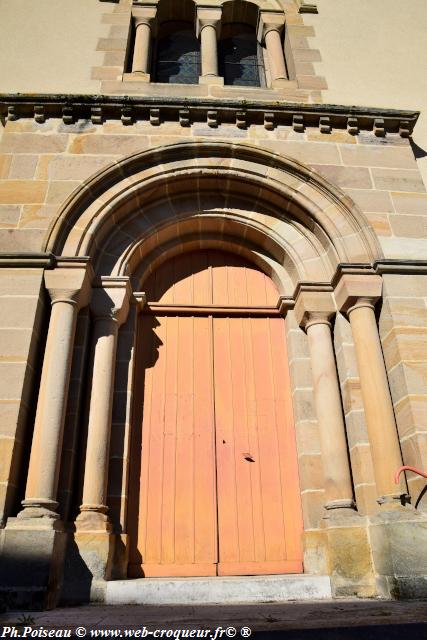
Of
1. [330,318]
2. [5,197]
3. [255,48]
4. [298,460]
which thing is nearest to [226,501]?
[298,460]

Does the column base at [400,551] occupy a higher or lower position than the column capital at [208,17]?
lower

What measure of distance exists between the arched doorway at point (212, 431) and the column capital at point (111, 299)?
51 centimetres

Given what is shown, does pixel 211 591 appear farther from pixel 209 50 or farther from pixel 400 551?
pixel 209 50

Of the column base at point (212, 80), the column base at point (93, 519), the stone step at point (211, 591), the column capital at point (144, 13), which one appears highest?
the column capital at point (144, 13)

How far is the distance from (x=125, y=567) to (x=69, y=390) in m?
1.52

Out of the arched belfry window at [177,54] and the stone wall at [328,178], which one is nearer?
the stone wall at [328,178]

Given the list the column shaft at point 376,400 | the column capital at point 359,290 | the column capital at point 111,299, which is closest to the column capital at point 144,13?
the column capital at point 111,299

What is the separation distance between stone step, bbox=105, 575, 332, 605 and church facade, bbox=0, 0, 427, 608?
0.17 meters

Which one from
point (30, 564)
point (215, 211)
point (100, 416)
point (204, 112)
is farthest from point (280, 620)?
point (204, 112)

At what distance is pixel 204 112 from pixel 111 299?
243 cm

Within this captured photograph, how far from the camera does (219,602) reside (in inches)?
130

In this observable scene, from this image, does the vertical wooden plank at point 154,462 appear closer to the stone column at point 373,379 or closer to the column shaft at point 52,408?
the column shaft at point 52,408

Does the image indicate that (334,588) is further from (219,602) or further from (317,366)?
(317,366)

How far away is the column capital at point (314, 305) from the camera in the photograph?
4758mm
